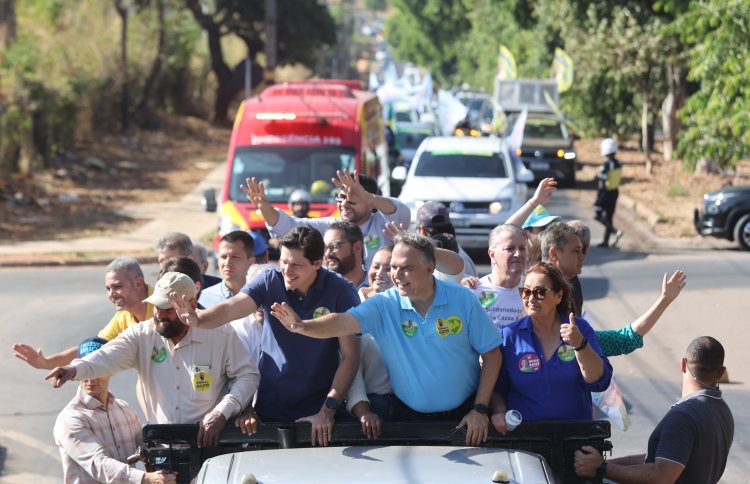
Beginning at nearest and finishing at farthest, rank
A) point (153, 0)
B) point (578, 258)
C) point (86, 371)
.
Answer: point (86, 371), point (578, 258), point (153, 0)

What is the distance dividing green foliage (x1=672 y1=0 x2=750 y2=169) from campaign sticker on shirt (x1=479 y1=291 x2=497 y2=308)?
43.5 ft

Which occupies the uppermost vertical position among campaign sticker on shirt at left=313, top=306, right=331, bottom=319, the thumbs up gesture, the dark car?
the thumbs up gesture

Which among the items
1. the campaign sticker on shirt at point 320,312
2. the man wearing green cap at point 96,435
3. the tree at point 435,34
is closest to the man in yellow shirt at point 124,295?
the man wearing green cap at point 96,435

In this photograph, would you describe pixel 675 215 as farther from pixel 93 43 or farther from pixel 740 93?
pixel 93 43

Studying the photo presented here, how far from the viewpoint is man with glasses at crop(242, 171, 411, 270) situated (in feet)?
26.9

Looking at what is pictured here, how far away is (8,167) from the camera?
27156 mm

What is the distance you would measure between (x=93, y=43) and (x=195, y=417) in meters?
38.3

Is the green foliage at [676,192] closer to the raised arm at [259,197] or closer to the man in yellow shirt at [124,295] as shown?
the raised arm at [259,197]

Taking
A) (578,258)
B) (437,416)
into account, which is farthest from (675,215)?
(437,416)

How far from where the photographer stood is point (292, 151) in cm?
1695

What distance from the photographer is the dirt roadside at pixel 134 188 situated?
23281 millimetres

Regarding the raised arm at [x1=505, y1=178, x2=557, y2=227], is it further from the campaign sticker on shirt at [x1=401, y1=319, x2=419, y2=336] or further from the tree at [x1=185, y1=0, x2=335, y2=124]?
the tree at [x1=185, y1=0, x2=335, y2=124]

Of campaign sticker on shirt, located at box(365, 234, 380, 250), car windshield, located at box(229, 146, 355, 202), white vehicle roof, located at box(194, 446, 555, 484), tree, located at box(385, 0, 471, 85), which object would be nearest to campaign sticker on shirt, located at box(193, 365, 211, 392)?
white vehicle roof, located at box(194, 446, 555, 484)

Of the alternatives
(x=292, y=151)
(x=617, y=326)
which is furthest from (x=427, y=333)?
(x=292, y=151)
